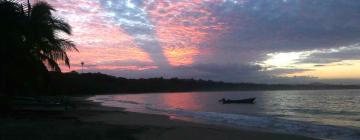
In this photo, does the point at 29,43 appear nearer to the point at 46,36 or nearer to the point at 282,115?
the point at 46,36

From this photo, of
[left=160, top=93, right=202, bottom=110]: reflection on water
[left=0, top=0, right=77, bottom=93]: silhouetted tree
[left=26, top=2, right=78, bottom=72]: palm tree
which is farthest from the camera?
[left=160, top=93, right=202, bottom=110]: reflection on water

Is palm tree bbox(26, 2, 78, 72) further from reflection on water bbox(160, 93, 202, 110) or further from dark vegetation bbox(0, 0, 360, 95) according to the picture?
reflection on water bbox(160, 93, 202, 110)

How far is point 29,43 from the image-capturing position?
77.2 ft

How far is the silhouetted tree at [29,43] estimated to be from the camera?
845 inches

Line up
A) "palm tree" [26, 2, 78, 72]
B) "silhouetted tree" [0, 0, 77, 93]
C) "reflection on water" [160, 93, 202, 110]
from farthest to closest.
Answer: "reflection on water" [160, 93, 202, 110]
"palm tree" [26, 2, 78, 72]
"silhouetted tree" [0, 0, 77, 93]

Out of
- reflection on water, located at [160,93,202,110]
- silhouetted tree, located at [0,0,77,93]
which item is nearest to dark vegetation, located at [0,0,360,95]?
silhouetted tree, located at [0,0,77,93]

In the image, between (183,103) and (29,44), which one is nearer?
(29,44)

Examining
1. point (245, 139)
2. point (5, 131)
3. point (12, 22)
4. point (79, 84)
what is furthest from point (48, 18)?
point (79, 84)

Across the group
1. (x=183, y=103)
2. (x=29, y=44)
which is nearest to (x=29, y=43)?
(x=29, y=44)

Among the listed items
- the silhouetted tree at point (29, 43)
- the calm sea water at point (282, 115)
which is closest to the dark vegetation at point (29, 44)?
the silhouetted tree at point (29, 43)

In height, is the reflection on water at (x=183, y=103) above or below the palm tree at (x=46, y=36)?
below

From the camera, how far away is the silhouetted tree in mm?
21469

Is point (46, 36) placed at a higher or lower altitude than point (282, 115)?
higher

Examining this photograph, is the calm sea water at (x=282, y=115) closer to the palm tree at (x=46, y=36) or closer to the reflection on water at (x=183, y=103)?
the reflection on water at (x=183, y=103)
